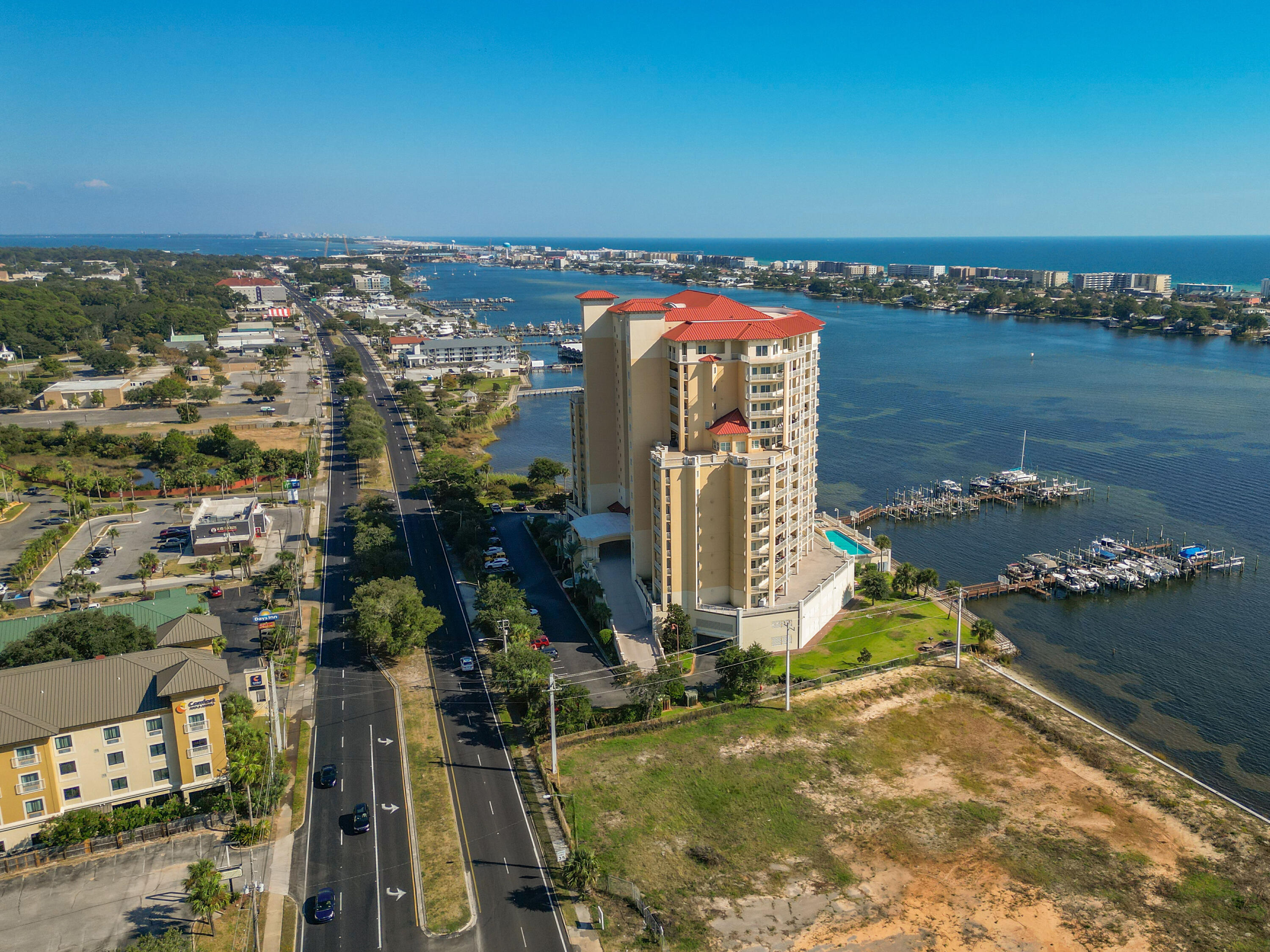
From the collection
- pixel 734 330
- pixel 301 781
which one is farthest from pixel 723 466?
pixel 301 781

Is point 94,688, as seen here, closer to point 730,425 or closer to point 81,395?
point 730,425

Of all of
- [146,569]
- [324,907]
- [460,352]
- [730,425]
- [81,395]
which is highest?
[730,425]

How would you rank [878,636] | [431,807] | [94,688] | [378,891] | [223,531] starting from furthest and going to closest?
[223,531], [878,636], [431,807], [94,688], [378,891]

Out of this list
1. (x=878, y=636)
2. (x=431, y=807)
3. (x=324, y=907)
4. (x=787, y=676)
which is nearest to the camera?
(x=324, y=907)

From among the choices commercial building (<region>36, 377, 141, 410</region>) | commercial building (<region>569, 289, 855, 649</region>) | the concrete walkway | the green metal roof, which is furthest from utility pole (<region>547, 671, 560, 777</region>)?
commercial building (<region>36, 377, 141, 410</region>)

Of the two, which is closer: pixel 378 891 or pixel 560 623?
pixel 378 891

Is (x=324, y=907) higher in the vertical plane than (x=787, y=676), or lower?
lower
